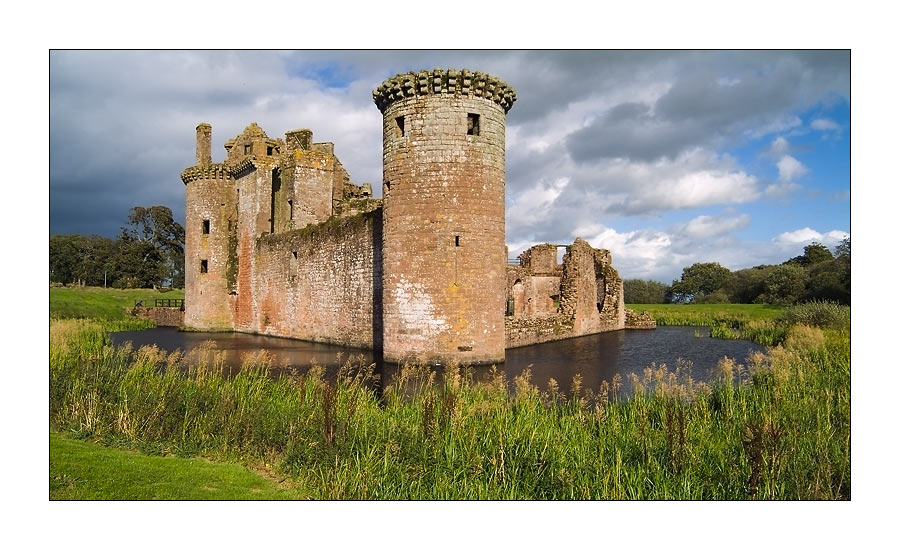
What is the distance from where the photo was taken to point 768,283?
4228 cm

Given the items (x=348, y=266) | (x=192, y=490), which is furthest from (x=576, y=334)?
(x=192, y=490)

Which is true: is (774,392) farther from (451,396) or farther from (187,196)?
(187,196)

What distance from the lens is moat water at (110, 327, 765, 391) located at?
44.7 feet

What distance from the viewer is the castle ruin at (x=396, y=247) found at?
14.6 m

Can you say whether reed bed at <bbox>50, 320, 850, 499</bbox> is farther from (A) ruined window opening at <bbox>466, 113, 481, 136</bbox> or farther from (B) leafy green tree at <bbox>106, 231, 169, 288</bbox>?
(B) leafy green tree at <bbox>106, 231, 169, 288</bbox>

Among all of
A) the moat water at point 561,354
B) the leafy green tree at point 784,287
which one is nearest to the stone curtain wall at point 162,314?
the moat water at point 561,354

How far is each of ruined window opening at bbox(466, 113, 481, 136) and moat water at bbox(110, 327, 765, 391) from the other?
19.8ft

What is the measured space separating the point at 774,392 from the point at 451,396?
15.9ft

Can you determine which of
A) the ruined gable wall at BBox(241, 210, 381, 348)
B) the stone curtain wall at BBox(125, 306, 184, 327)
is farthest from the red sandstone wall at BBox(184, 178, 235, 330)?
the stone curtain wall at BBox(125, 306, 184, 327)

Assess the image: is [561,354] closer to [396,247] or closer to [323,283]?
[396,247]

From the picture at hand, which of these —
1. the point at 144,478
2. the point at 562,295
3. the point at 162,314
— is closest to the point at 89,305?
the point at 162,314

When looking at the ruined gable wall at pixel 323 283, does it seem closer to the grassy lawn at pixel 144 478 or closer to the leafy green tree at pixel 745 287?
the grassy lawn at pixel 144 478

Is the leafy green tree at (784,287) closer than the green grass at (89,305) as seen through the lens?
No

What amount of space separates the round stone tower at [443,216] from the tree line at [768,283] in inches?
386
